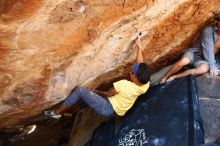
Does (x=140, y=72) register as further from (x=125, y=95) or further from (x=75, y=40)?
(x=75, y=40)

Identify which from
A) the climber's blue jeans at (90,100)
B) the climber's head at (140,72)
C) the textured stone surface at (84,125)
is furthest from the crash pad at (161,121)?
the climber's head at (140,72)

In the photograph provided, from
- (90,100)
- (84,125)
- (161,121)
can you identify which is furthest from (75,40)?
(84,125)

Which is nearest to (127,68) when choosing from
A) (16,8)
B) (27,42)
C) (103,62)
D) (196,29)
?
(103,62)

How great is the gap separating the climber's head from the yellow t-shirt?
126mm

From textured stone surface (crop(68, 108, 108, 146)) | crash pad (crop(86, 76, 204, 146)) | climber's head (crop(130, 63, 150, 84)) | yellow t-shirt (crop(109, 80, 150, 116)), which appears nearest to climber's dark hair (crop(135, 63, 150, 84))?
climber's head (crop(130, 63, 150, 84))

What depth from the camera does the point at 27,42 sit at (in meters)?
3.62

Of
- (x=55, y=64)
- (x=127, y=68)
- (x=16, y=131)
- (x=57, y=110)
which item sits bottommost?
(x=16, y=131)

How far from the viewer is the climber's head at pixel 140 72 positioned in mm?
4324

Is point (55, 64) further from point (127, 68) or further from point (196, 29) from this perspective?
point (196, 29)

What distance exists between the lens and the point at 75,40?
388 cm

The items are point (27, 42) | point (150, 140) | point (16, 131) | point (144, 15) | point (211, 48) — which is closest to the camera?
point (27, 42)

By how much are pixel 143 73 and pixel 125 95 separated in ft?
1.23

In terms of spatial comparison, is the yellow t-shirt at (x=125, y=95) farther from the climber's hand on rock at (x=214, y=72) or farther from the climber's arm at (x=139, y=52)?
the climber's hand on rock at (x=214, y=72)

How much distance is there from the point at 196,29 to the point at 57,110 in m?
1.96
